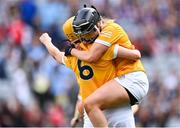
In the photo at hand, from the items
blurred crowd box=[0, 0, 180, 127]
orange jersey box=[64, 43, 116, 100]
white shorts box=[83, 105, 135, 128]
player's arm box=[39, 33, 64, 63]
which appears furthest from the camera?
blurred crowd box=[0, 0, 180, 127]

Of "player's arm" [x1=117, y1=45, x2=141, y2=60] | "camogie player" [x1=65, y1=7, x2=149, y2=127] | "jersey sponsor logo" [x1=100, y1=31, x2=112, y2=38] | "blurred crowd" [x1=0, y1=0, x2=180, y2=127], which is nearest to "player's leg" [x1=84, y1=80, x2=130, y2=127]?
"camogie player" [x1=65, y1=7, x2=149, y2=127]

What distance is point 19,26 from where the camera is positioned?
16156 mm

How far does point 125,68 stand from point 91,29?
578mm

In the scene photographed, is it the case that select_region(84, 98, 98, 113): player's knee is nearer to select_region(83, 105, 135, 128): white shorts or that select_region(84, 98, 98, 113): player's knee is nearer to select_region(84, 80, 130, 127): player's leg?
select_region(84, 80, 130, 127): player's leg

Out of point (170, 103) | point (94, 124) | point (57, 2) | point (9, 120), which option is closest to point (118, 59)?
point (94, 124)

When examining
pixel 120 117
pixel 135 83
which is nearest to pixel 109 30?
pixel 135 83

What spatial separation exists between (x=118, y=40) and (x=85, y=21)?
0.41 metres

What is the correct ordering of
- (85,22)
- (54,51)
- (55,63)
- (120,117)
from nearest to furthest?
(85,22) < (120,117) < (54,51) < (55,63)

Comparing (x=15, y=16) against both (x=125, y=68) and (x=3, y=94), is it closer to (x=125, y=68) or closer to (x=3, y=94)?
(x=3, y=94)

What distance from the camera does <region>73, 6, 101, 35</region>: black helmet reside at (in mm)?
8508

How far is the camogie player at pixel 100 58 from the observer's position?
8.57m

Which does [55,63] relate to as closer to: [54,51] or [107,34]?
[54,51]

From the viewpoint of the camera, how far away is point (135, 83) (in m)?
8.79

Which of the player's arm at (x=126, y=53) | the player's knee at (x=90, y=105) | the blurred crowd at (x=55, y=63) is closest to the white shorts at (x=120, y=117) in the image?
the player's knee at (x=90, y=105)
